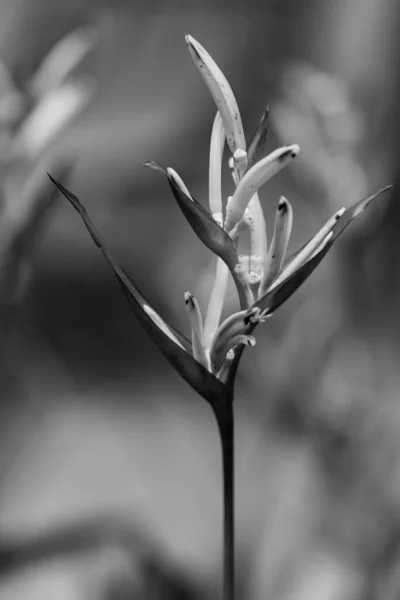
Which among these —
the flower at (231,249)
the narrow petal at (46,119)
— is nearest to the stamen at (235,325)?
the flower at (231,249)

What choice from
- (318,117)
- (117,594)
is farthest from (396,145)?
(117,594)

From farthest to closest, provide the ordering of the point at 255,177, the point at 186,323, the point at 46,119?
the point at 186,323 → the point at 46,119 → the point at 255,177

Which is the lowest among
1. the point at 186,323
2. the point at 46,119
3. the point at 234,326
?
the point at 186,323

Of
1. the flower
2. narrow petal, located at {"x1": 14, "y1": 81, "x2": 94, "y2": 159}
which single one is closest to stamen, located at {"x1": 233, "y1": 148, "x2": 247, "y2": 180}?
the flower

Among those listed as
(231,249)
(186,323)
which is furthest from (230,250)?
(186,323)

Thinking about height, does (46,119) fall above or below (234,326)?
above

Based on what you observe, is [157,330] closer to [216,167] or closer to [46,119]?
[216,167]

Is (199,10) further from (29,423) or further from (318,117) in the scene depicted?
(29,423)

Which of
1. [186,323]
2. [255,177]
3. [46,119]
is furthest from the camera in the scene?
[186,323]
